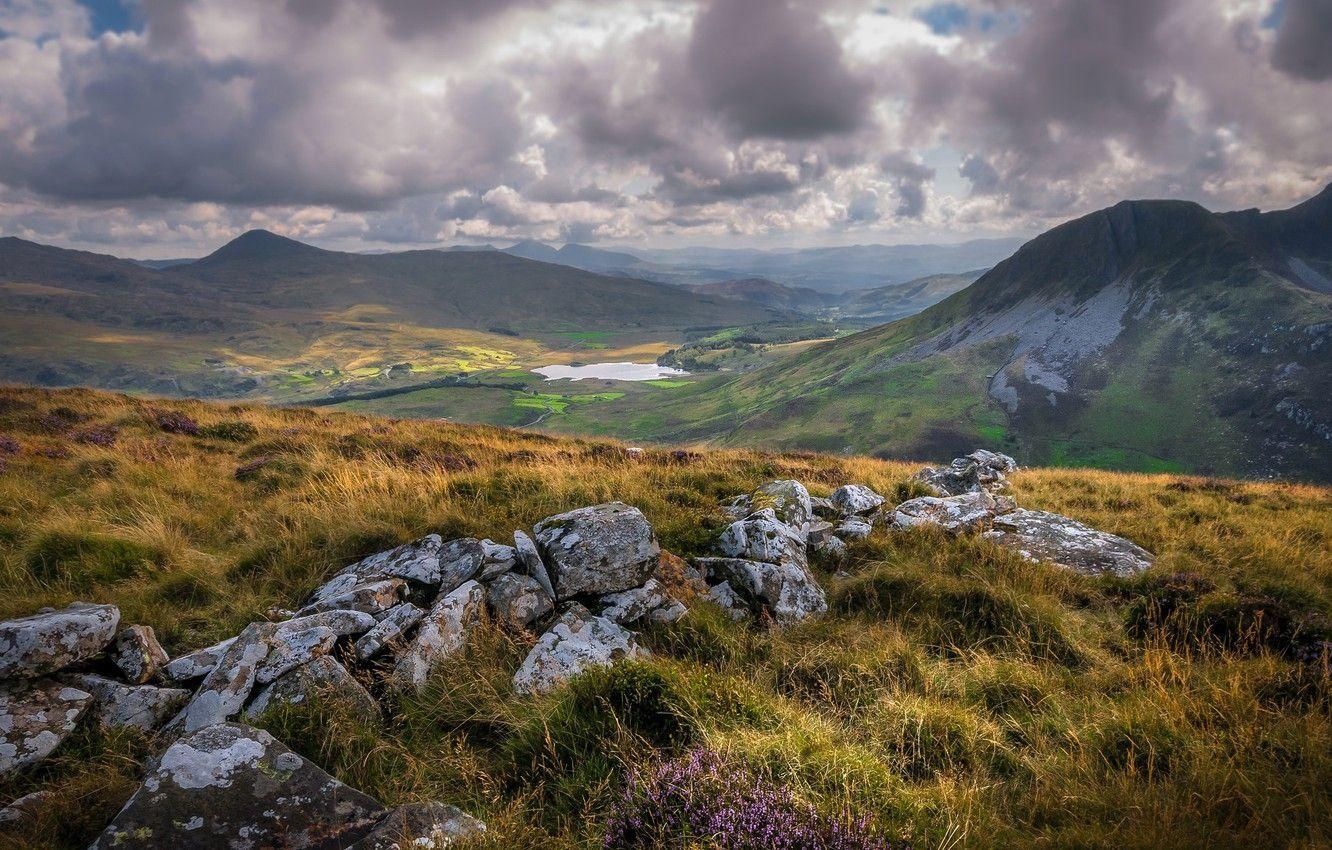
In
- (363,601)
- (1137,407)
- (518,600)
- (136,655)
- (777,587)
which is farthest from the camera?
(1137,407)

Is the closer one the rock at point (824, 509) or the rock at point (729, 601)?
the rock at point (729, 601)

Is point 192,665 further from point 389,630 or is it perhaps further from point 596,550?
point 596,550

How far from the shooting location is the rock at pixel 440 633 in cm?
588

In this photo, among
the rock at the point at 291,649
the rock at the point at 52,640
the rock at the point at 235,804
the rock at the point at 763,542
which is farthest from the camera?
the rock at the point at 763,542

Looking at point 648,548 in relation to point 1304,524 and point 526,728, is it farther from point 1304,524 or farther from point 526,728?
point 1304,524

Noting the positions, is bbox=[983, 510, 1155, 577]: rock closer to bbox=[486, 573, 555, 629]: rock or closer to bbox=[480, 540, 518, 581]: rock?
→ bbox=[486, 573, 555, 629]: rock

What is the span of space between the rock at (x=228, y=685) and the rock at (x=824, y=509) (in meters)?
9.76

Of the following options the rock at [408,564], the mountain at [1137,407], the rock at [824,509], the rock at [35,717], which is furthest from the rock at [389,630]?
the mountain at [1137,407]

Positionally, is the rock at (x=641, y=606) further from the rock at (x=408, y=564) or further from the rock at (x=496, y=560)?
the rock at (x=408, y=564)

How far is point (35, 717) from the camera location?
472cm

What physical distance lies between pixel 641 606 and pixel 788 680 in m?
2.07

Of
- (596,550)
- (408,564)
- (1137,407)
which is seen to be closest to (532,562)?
(596,550)

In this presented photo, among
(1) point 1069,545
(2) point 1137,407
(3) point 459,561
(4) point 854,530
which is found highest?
(3) point 459,561

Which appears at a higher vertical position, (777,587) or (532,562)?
(532,562)
